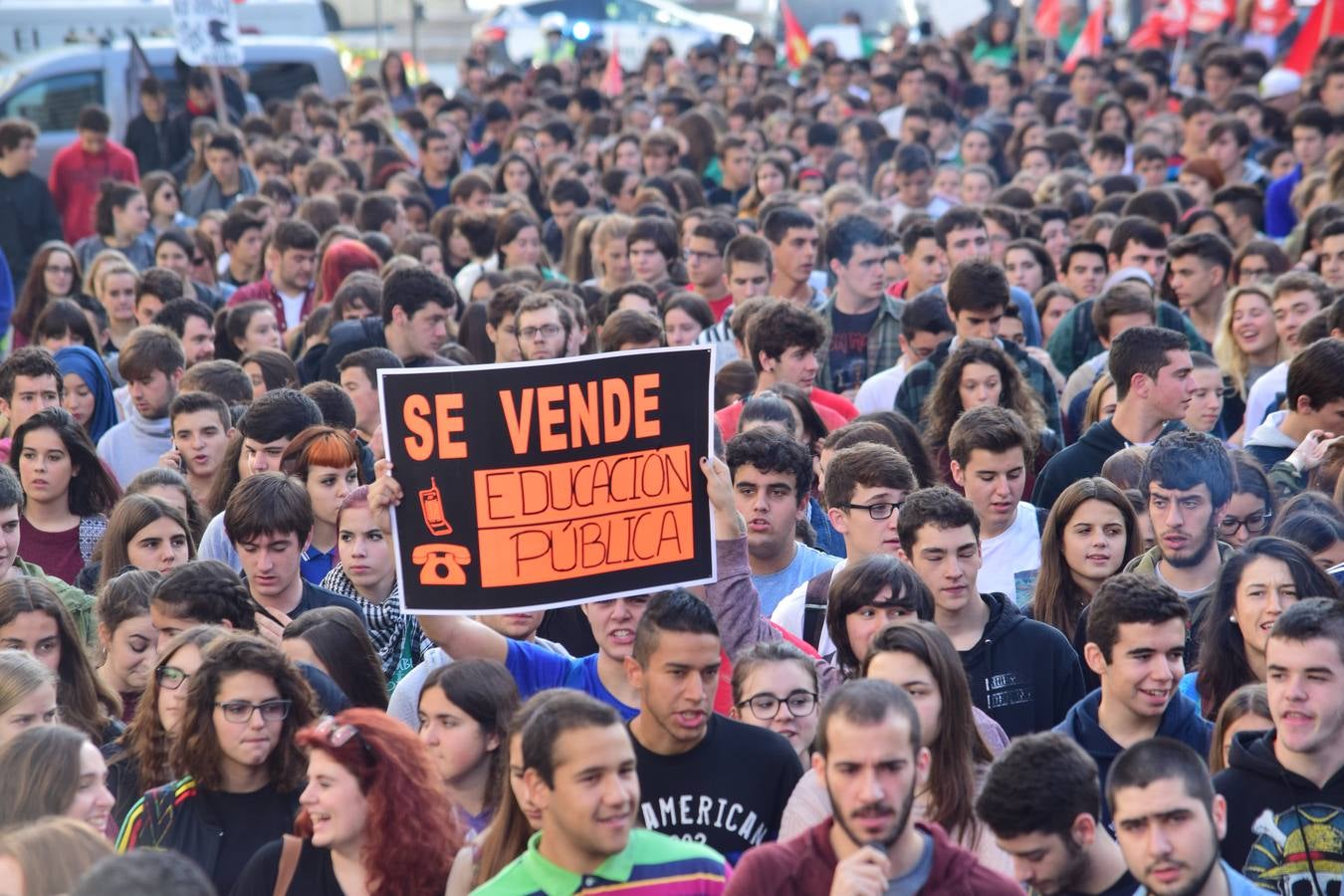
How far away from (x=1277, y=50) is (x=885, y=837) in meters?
23.4

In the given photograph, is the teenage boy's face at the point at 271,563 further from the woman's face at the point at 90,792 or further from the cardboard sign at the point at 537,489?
the woman's face at the point at 90,792

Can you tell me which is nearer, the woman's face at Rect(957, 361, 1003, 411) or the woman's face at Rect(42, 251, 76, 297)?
the woman's face at Rect(957, 361, 1003, 411)

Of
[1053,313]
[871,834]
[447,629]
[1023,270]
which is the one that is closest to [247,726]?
[447,629]

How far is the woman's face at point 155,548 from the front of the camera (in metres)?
7.84

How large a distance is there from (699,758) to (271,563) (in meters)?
2.53

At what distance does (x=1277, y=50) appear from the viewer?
26312 mm

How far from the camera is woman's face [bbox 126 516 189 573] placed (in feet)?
25.7

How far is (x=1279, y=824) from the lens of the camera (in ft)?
17.6

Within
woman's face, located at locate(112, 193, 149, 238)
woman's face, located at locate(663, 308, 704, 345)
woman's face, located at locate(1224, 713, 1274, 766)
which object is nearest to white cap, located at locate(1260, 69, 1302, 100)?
woman's face, located at locate(112, 193, 149, 238)

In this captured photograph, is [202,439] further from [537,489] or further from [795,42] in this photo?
[795,42]

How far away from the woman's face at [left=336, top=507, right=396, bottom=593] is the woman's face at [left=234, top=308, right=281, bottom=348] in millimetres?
4096

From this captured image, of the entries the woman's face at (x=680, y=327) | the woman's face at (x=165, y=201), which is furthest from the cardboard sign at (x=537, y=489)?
the woman's face at (x=165, y=201)

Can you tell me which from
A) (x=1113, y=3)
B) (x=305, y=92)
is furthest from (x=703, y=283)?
(x=1113, y=3)

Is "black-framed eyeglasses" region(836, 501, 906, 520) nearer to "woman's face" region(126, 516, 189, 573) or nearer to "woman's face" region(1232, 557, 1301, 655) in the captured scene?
"woman's face" region(1232, 557, 1301, 655)
